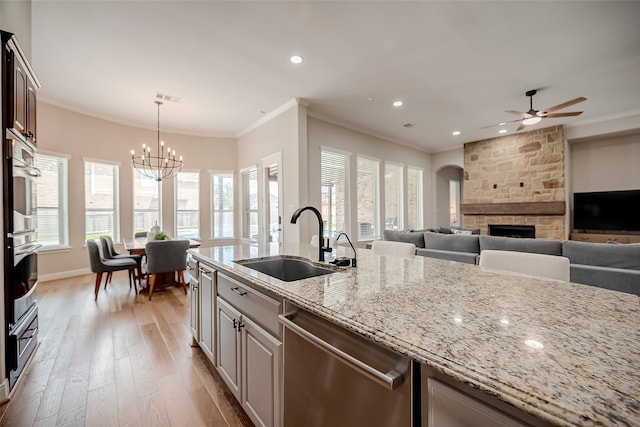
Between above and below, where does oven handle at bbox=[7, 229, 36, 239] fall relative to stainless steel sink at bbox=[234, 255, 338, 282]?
above

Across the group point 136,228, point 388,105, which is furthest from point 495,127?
point 136,228

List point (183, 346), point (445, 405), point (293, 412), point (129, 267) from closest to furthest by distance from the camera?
point (445, 405) → point (293, 412) → point (183, 346) → point (129, 267)

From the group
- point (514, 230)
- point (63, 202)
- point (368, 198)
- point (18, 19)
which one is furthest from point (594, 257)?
point (63, 202)

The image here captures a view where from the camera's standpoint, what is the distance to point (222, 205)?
6.74 meters

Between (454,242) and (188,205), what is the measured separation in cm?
576

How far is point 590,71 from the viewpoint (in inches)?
143

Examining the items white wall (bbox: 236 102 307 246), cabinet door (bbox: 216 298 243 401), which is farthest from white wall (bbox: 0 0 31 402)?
white wall (bbox: 236 102 307 246)

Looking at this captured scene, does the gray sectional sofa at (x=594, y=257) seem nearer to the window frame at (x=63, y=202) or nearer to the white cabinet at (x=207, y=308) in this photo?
the white cabinet at (x=207, y=308)

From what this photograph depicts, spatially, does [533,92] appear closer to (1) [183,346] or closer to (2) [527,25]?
(2) [527,25]

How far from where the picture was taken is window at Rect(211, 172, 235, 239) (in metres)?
6.64

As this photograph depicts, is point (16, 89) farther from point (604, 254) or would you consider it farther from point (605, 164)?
point (605, 164)

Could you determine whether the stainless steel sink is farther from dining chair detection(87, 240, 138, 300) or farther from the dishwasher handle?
dining chair detection(87, 240, 138, 300)

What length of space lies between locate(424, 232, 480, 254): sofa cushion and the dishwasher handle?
10.5 feet

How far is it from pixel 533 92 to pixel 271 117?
14.5 ft
